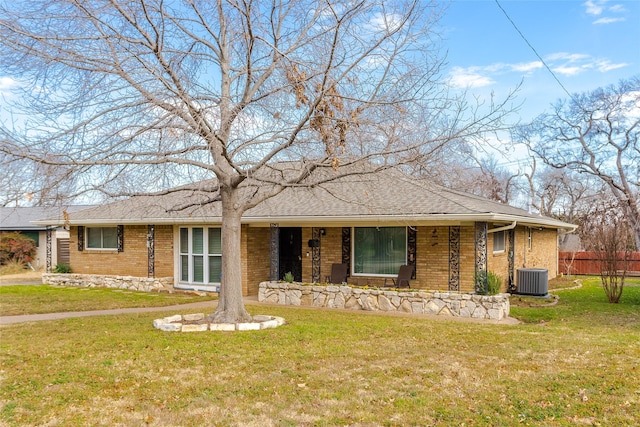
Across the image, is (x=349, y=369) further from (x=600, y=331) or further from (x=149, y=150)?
(x=600, y=331)

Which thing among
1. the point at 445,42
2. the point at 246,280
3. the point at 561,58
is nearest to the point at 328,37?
the point at 445,42

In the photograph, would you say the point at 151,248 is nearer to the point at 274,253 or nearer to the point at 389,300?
the point at 274,253

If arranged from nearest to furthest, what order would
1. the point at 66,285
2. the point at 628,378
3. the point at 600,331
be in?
1. the point at 628,378
2. the point at 600,331
3. the point at 66,285

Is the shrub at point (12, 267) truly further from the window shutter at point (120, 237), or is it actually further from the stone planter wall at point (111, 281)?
the window shutter at point (120, 237)

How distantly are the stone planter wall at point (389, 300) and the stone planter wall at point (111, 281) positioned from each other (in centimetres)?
454

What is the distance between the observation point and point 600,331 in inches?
396

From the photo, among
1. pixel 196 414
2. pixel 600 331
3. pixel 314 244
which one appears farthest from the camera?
pixel 314 244

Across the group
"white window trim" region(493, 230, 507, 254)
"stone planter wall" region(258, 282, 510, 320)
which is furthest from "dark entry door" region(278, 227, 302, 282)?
"white window trim" region(493, 230, 507, 254)

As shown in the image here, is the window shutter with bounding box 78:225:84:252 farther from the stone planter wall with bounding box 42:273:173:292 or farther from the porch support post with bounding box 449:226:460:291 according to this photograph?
the porch support post with bounding box 449:226:460:291

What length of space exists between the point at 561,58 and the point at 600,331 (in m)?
11.1

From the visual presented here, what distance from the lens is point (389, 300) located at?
12625 millimetres

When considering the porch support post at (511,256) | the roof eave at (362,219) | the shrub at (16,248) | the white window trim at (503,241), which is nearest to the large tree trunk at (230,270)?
the roof eave at (362,219)

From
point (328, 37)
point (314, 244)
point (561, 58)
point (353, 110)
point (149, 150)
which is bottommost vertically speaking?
point (314, 244)

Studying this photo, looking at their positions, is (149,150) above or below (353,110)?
below
